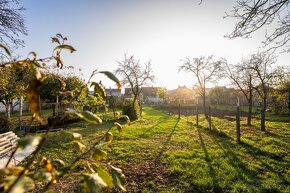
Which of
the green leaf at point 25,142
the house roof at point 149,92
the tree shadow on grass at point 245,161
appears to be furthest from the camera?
the house roof at point 149,92

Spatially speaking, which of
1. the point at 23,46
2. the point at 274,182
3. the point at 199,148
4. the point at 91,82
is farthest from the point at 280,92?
the point at 91,82

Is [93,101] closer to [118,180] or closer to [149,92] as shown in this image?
[118,180]

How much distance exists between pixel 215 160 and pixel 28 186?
6514 mm

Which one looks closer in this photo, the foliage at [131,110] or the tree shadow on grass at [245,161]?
the tree shadow on grass at [245,161]

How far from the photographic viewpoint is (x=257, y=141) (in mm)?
9477

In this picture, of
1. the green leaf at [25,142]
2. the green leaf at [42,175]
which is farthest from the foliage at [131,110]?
the green leaf at [25,142]

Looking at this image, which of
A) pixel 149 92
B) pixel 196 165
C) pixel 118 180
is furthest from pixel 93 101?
pixel 149 92

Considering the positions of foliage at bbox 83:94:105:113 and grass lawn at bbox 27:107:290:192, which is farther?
foliage at bbox 83:94:105:113

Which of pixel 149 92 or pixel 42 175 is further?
pixel 149 92

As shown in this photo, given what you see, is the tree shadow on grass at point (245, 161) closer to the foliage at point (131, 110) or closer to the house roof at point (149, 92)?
the foliage at point (131, 110)

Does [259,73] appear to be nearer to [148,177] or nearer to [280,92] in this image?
[148,177]

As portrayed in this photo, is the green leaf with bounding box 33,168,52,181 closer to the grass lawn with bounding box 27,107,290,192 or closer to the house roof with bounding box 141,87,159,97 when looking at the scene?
the grass lawn with bounding box 27,107,290,192

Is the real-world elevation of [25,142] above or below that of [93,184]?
above

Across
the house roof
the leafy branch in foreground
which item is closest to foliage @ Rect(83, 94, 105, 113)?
the leafy branch in foreground
